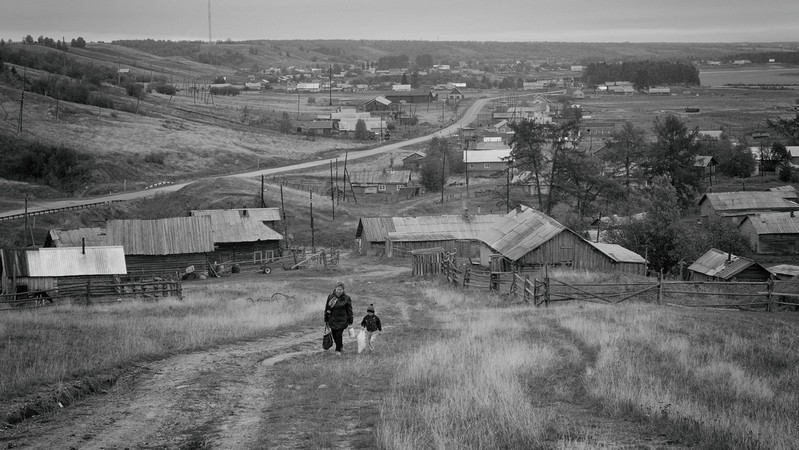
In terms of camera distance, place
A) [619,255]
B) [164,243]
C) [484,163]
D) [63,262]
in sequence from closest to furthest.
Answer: [63,262] < [619,255] < [164,243] < [484,163]

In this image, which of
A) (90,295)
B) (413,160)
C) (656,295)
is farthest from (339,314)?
(413,160)

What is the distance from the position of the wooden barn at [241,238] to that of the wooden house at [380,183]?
32.3 metres

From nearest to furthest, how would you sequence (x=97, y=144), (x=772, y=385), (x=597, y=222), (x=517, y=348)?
(x=772, y=385) → (x=517, y=348) → (x=597, y=222) → (x=97, y=144)

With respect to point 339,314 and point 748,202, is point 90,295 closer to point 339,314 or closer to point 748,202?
point 339,314

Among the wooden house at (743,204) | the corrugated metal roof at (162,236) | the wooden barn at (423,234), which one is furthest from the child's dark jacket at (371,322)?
the wooden house at (743,204)

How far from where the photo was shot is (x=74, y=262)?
43656 millimetres

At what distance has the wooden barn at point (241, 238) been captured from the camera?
5725 cm

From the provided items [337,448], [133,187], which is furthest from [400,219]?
[337,448]

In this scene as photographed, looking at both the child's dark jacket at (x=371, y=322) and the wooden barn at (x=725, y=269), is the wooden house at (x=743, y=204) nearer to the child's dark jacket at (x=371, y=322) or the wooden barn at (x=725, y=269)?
the wooden barn at (x=725, y=269)

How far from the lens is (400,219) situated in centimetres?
6325

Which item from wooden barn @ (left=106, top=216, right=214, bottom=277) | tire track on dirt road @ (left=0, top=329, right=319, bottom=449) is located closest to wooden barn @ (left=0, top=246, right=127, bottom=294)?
Answer: wooden barn @ (left=106, top=216, right=214, bottom=277)

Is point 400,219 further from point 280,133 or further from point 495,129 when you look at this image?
point 495,129

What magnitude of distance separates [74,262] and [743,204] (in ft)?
181

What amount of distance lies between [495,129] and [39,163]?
259ft
